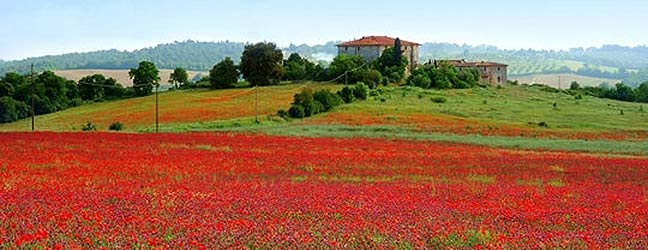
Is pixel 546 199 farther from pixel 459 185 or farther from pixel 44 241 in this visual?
pixel 44 241

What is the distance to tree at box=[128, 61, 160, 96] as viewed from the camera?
15675 centimetres

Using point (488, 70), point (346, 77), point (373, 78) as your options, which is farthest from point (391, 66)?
point (488, 70)

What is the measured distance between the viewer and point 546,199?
2073 cm

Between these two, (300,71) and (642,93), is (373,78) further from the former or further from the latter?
(642,93)

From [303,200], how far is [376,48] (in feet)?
573

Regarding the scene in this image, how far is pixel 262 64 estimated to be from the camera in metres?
150

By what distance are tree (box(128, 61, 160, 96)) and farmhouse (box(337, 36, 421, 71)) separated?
48.7 m

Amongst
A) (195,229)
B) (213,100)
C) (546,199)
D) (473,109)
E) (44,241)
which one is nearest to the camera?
(44,241)

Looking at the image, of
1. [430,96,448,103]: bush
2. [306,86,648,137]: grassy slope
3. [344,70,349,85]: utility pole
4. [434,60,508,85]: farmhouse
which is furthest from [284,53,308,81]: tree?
[434,60,508,85]: farmhouse

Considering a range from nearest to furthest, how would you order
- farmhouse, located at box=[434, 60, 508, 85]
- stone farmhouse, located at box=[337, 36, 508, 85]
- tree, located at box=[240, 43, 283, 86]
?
tree, located at box=[240, 43, 283, 86]
stone farmhouse, located at box=[337, 36, 508, 85]
farmhouse, located at box=[434, 60, 508, 85]

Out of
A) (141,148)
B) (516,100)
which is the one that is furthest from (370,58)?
(141,148)

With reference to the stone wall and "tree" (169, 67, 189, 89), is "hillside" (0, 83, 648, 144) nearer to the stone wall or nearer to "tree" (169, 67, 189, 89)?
"tree" (169, 67, 189, 89)

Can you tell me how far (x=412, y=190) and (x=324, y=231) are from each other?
9.02 metres

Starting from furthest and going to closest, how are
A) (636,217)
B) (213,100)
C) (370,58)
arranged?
Result: (370,58), (213,100), (636,217)
